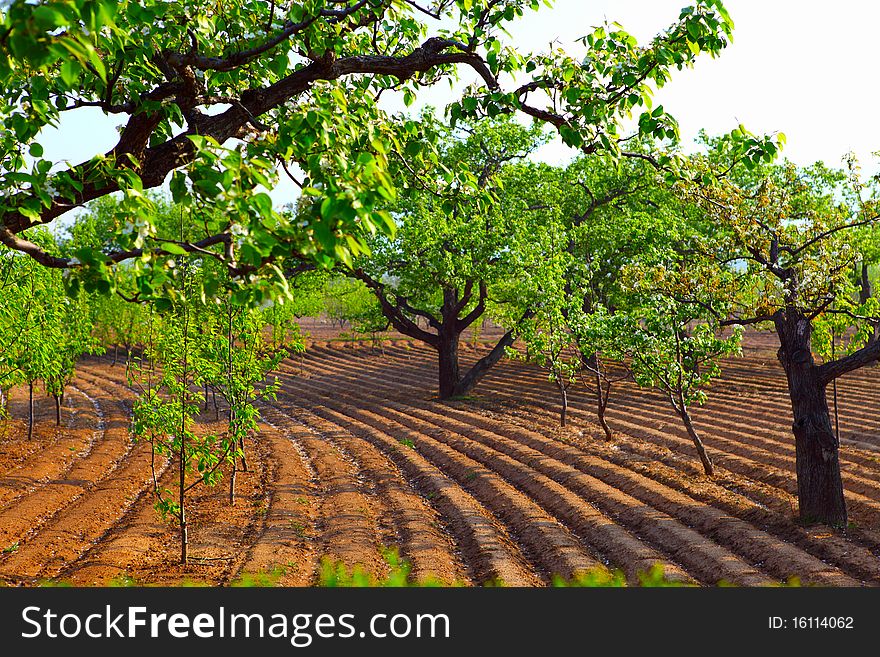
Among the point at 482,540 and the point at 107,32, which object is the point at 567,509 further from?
the point at 107,32

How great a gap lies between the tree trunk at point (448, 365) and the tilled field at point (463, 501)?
2.98 m

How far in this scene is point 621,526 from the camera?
10.6m

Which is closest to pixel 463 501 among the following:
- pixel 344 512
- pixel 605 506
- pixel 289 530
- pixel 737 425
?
pixel 344 512

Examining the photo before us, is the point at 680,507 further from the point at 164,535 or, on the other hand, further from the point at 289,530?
the point at 164,535

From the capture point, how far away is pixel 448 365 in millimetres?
25062

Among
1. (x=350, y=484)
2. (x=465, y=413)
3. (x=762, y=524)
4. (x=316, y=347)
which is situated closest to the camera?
(x=762, y=524)

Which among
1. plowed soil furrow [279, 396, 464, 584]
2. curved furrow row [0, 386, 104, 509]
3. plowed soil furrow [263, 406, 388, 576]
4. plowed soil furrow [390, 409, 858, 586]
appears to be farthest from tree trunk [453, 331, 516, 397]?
curved furrow row [0, 386, 104, 509]

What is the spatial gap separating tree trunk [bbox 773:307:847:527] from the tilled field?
0.38m

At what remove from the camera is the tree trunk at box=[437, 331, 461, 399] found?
24953 mm

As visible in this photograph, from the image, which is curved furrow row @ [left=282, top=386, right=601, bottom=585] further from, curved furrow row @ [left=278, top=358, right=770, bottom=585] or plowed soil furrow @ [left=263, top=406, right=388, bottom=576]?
plowed soil furrow @ [left=263, top=406, right=388, bottom=576]

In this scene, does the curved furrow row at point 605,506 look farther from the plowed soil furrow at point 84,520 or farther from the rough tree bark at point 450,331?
the rough tree bark at point 450,331

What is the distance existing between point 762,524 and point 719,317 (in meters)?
3.14
